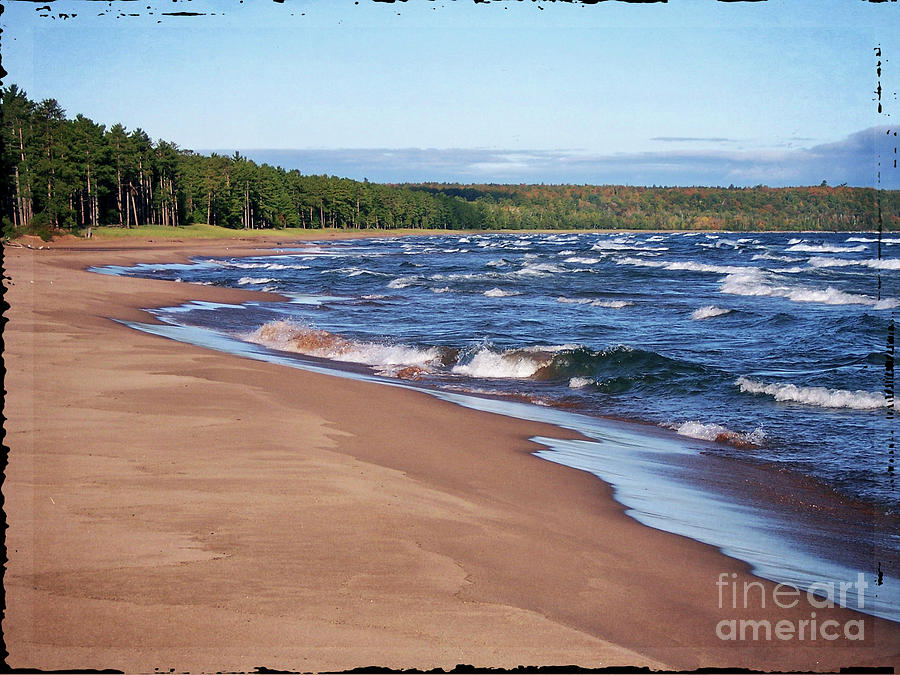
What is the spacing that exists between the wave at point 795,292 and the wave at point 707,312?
268 inches

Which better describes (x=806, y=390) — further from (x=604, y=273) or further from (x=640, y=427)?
(x=604, y=273)

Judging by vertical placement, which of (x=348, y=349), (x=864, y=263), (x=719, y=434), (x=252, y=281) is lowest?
(x=719, y=434)

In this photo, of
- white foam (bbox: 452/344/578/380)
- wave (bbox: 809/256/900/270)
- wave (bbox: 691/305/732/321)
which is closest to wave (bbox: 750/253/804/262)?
wave (bbox: 809/256/900/270)

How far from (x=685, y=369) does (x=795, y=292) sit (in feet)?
69.3

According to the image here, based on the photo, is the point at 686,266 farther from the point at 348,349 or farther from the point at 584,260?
the point at 348,349

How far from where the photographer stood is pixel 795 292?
3222cm

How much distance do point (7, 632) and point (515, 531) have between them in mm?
3030

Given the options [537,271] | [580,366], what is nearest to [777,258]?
[537,271]

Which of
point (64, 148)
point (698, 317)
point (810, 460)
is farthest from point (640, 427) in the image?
point (64, 148)

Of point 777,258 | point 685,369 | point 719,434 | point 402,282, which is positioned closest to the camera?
point 719,434

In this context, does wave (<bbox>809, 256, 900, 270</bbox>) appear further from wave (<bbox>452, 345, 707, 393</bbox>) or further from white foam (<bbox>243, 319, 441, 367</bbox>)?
white foam (<bbox>243, 319, 441, 367</bbox>)

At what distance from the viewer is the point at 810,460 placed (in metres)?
8.65

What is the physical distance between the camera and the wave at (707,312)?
23875mm

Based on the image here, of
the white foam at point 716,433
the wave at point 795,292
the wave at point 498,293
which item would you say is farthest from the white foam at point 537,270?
the white foam at point 716,433
